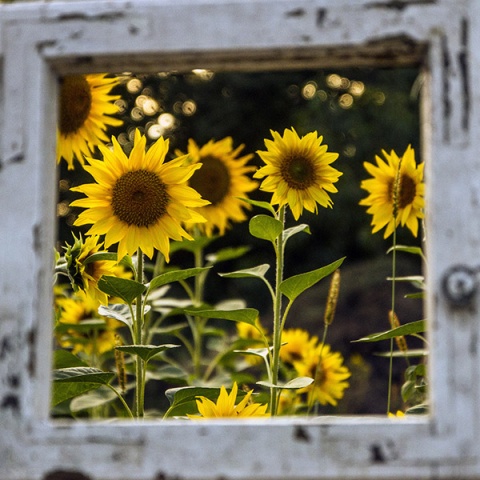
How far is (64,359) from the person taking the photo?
2.87ft

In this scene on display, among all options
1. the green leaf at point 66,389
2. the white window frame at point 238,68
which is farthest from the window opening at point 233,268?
the white window frame at point 238,68

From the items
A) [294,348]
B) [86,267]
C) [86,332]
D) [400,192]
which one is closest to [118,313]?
[86,267]

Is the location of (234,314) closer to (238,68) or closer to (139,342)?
(139,342)

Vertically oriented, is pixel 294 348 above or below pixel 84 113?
below

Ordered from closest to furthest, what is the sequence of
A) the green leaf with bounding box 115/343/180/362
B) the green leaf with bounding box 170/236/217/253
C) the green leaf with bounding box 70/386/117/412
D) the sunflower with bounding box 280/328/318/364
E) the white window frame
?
the white window frame, the green leaf with bounding box 115/343/180/362, the green leaf with bounding box 70/386/117/412, the green leaf with bounding box 170/236/217/253, the sunflower with bounding box 280/328/318/364

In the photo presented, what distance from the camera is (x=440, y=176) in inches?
19.0

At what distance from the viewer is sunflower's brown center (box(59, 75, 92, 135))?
0.98 meters

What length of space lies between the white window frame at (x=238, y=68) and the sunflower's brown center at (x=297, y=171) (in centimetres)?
48

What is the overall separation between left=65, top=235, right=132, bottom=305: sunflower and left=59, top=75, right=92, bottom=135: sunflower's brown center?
0.52 feet

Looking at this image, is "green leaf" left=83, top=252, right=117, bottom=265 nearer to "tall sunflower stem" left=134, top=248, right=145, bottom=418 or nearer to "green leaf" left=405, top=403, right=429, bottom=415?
"tall sunflower stem" left=134, top=248, right=145, bottom=418

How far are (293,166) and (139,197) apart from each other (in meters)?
0.21

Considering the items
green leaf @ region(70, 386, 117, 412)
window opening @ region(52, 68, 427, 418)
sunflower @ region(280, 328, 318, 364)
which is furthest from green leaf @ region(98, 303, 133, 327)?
sunflower @ region(280, 328, 318, 364)

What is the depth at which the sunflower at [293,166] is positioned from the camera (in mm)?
998

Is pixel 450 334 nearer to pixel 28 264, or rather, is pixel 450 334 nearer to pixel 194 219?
pixel 28 264
